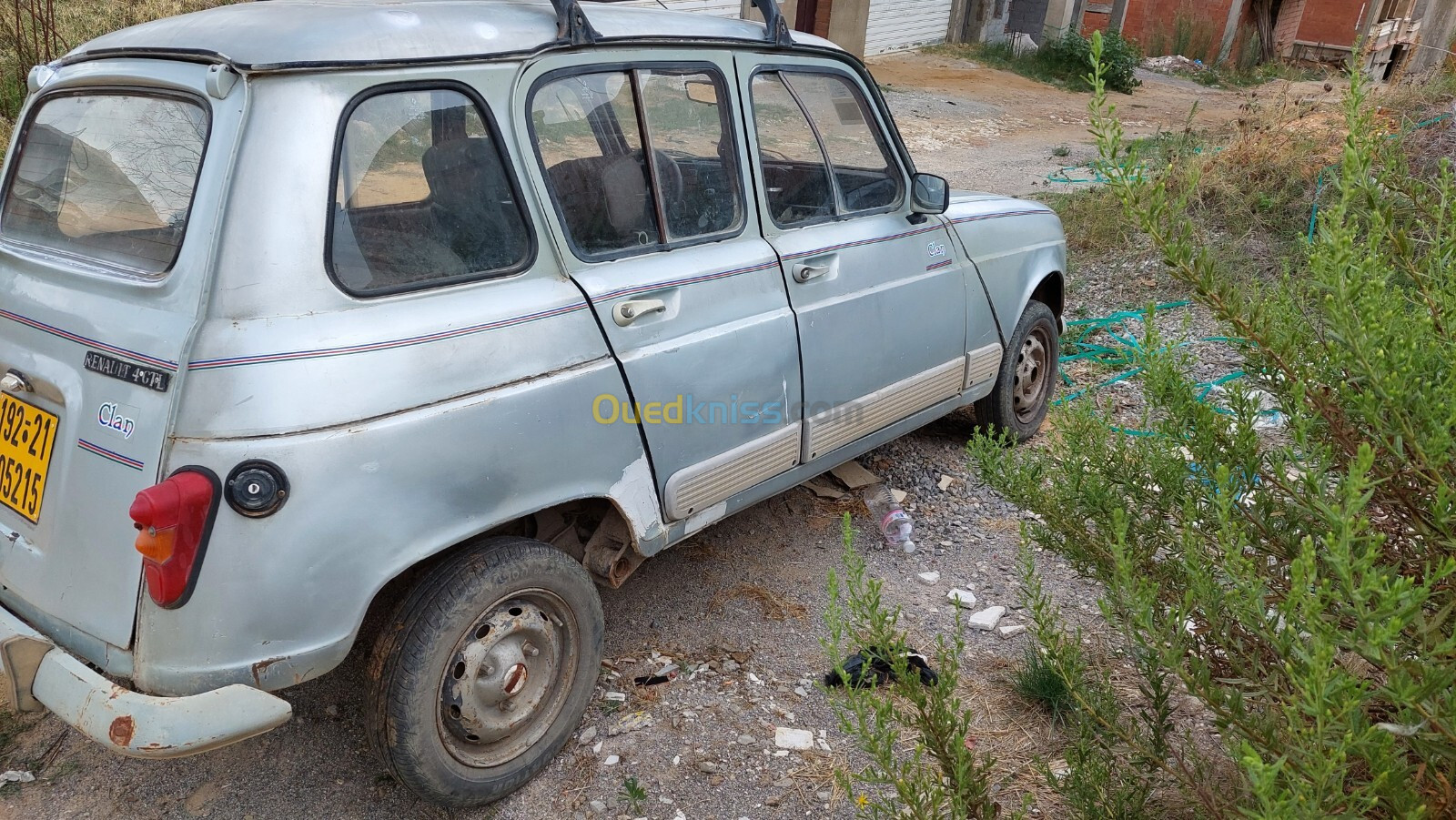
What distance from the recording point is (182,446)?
214 cm

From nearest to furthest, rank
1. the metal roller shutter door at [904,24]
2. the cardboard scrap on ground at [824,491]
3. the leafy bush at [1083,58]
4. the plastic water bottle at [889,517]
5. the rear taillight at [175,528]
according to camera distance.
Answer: the rear taillight at [175,528] < the plastic water bottle at [889,517] < the cardboard scrap on ground at [824,491] < the metal roller shutter door at [904,24] < the leafy bush at [1083,58]

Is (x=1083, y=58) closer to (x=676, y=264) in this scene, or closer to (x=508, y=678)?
(x=676, y=264)

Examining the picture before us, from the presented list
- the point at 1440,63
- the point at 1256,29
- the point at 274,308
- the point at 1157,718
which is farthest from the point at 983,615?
the point at 1256,29

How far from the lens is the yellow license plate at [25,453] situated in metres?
2.41

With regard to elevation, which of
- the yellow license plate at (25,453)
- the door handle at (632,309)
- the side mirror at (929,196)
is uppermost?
the side mirror at (929,196)

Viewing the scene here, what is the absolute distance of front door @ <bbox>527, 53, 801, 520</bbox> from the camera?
281cm

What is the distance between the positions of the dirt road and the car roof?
195cm

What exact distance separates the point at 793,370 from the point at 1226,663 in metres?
1.58

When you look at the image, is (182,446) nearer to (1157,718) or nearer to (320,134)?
(320,134)

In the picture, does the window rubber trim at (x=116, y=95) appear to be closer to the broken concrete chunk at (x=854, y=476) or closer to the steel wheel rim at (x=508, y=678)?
the steel wheel rim at (x=508, y=678)

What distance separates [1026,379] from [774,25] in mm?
2356

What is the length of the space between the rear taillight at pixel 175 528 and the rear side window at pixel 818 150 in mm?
2005

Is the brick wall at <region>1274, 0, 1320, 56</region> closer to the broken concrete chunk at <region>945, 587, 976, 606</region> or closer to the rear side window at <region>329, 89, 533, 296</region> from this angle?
the broken concrete chunk at <region>945, 587, 976, 606</region>

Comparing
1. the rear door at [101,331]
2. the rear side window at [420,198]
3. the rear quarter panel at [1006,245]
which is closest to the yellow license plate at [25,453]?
the rear door at [101,331]
